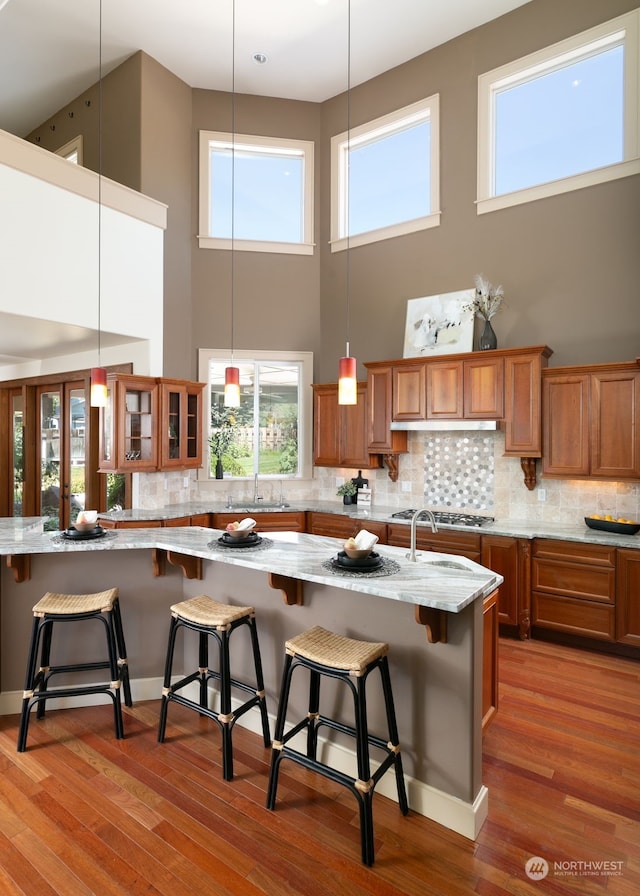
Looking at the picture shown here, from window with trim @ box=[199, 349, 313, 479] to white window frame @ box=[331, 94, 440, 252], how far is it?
1533 mm

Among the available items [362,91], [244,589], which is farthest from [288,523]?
[362,91]

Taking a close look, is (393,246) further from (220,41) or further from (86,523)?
(86,523)

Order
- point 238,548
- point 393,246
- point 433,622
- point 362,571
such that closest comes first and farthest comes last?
point 433,622 → point 362,571 → point 238,548 → point 393,246

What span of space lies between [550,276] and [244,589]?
3967 millimetres

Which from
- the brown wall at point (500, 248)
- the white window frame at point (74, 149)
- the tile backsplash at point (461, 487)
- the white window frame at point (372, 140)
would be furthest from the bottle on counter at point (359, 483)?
the white window frame at point (74, 149)

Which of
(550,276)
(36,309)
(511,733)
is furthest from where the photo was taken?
(550,276)

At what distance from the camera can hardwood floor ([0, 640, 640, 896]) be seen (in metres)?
→ 1.86

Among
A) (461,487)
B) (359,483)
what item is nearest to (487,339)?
(461,487)

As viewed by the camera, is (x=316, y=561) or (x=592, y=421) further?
(x=592, y=421)

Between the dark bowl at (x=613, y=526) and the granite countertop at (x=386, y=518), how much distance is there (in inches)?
1.6

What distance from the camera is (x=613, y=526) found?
399 cm

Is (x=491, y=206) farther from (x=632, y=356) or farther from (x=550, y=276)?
(x=632, y=356)

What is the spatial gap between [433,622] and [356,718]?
19.1 inches

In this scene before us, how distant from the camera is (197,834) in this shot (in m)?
2.06
